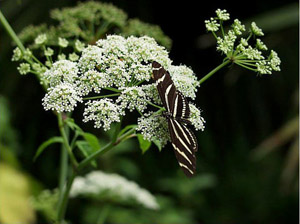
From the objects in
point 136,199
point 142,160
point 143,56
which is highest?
point 142,160

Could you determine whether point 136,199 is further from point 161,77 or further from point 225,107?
point 225,107

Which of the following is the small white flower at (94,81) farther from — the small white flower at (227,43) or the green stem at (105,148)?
the small white flower at (227,43)

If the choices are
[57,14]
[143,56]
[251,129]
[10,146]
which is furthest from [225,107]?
[143,56]

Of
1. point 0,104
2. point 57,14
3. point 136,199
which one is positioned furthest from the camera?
point 0,104

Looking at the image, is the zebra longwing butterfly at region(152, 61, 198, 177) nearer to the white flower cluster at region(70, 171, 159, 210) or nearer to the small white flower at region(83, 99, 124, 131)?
the small white flower at region(83, 99, 124, 131)

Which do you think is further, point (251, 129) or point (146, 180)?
point (251, 129)

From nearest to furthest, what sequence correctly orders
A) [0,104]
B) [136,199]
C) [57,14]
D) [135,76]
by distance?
[135,76] < [57,14] < [136,199] < [0,104]

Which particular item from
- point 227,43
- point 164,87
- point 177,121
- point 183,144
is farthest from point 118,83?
point 227,43

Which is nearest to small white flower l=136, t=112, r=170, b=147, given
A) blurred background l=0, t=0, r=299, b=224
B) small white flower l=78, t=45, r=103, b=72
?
small white flower l=78, t=45, r=103, b=72
